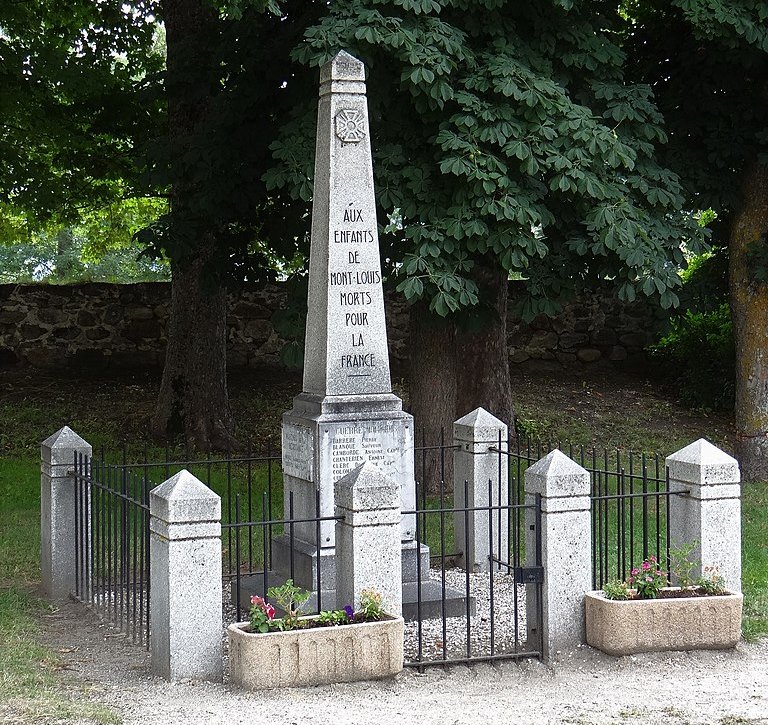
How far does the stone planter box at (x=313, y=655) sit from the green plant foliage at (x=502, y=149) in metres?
3.83

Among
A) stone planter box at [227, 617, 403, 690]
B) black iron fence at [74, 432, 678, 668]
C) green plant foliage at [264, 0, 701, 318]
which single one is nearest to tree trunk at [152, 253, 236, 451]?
black iron fence at [74, 432, 678, 668]

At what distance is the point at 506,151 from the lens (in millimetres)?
9383

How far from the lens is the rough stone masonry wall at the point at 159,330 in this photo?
1714 cm

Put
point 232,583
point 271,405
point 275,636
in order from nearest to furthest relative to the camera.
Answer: point 275,636 → point 232,583 → point 271,405

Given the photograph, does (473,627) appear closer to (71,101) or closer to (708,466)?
(708,466)

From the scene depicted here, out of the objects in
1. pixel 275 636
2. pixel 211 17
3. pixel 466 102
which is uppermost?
pixel 211 17

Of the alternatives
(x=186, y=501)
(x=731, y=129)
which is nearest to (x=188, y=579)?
(x=186, y=501)

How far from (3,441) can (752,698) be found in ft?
34.7

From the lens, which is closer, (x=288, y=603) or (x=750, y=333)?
(x=288, y=603)

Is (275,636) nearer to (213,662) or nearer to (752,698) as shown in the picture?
(213,662)

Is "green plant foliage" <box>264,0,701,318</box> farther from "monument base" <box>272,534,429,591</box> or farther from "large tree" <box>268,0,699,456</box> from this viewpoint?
"monument base" <box>272,534,429,591</box>

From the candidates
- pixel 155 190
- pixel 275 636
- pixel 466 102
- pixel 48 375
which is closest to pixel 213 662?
pixel 275 636

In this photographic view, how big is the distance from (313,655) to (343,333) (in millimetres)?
2341

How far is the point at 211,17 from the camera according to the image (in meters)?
13.9
